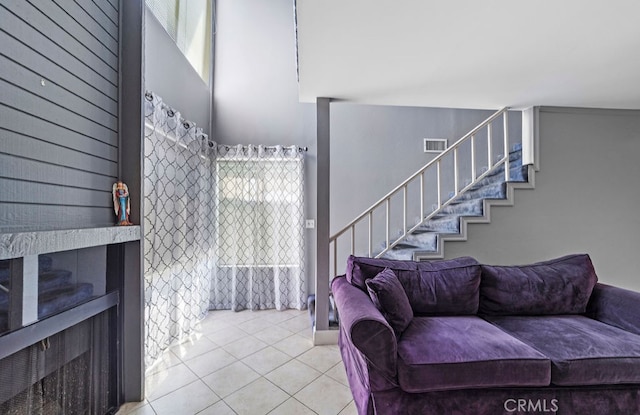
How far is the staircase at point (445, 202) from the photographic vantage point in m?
2.53

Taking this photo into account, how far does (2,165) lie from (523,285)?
119 inches

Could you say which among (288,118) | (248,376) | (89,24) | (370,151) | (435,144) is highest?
(288,118)

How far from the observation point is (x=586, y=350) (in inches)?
54.6

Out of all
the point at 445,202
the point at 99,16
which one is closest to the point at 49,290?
the point at 99,16

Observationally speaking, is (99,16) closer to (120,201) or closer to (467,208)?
(120,201)

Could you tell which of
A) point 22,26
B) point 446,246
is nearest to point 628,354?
point 446,246

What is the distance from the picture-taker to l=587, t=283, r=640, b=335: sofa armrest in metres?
1.66

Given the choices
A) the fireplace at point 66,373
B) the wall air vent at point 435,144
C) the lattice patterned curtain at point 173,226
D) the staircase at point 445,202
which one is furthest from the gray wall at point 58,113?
the wall air vent at point 435,144

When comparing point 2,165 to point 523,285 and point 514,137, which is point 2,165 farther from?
point 514,137

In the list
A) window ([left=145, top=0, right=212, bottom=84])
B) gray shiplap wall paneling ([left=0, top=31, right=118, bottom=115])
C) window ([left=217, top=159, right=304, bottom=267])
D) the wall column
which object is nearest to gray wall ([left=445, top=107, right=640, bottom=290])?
the wall column

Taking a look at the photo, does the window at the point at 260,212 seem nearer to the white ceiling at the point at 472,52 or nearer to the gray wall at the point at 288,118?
the gray wall at the point at 288,118

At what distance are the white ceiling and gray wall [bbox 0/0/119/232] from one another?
1.18 m

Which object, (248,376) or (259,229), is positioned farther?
(259,229)

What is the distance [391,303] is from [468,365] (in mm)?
475
